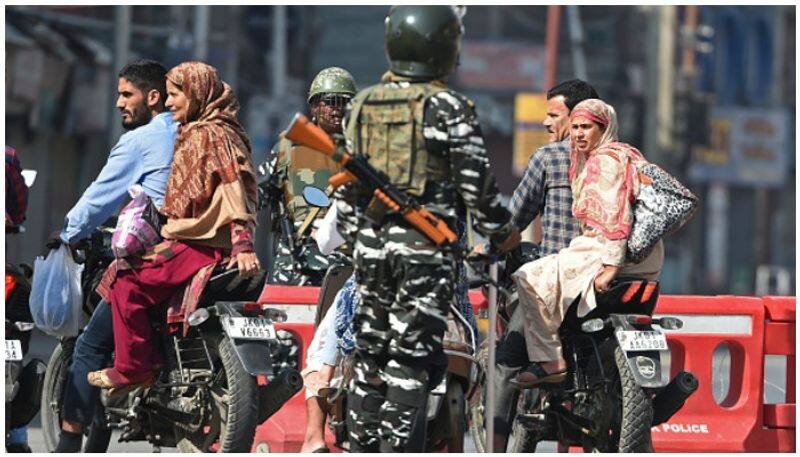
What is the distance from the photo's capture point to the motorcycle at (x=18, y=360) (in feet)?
29.1

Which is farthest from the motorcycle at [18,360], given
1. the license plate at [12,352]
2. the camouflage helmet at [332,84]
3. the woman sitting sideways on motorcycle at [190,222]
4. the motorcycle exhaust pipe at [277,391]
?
the camouflage helmet at [332,84]

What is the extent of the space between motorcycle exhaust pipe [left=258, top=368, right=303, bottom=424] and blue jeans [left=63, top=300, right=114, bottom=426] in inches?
28.0

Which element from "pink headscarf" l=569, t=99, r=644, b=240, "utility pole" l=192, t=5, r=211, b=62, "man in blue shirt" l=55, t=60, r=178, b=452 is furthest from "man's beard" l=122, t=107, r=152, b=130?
"utility pole" l=192, t=5, r=211, b=62

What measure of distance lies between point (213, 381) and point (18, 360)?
1.03 metres

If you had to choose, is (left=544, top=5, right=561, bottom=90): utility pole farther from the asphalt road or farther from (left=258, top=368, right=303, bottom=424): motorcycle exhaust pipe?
(left=258, top=368, right=303, bottom=424): motorcycle exhaust pipe

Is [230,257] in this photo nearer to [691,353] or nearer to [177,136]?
[177,136]

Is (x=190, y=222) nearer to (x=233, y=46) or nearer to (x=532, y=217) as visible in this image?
(x=532, y=217)

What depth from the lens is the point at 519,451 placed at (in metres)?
9.15

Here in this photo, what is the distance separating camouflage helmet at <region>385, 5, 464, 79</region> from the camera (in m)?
7.30

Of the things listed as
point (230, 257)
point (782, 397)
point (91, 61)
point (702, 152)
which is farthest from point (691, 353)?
point (702, 152)

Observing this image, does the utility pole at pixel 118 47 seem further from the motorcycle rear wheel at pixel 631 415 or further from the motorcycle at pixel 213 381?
the motorcycle rear wheel at pixel 631 415

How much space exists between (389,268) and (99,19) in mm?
24071

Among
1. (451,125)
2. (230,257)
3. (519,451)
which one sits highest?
(451,125)

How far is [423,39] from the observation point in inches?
288
